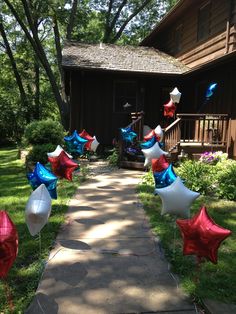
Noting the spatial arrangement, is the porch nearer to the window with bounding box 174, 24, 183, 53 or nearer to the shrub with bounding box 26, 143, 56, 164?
the shrub with bounding box 26, 143, 56, 164

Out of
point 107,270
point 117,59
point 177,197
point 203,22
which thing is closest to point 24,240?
point 107,270

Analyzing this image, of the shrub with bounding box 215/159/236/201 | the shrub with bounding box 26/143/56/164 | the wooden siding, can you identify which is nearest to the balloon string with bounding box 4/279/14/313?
the shrub with bounding box 215/159/236/201

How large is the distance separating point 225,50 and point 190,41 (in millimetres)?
3478

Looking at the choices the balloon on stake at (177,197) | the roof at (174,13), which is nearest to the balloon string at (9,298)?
the balloon on stake at (177,197)

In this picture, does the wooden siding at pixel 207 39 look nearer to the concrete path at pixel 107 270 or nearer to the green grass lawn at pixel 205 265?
the green grass lawn at pixel 205 265

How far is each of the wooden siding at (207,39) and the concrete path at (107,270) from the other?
7.92m

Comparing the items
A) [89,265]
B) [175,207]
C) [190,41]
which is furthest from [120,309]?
[190,41]

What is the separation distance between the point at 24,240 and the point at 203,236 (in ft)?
8.13

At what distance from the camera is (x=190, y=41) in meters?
14.6

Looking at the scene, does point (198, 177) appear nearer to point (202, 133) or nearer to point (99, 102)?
point (202, 133)

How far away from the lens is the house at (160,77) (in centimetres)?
1150

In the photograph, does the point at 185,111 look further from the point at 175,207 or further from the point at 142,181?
the point at 175,207

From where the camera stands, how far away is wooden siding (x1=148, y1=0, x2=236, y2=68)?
1119 centimetres

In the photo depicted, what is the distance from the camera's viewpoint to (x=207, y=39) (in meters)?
12.9
